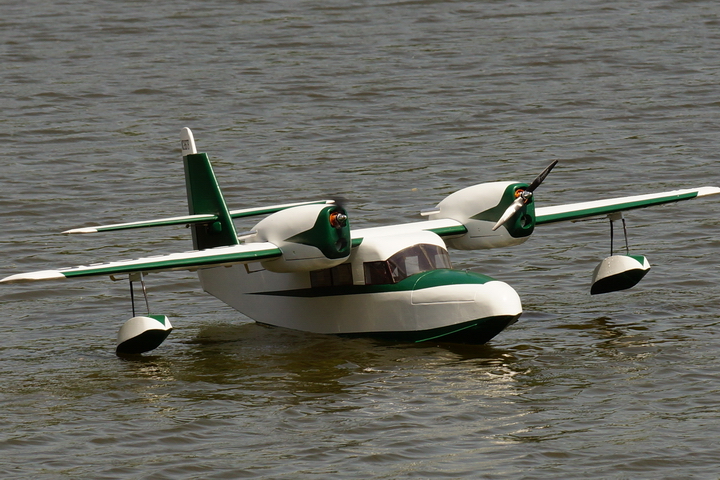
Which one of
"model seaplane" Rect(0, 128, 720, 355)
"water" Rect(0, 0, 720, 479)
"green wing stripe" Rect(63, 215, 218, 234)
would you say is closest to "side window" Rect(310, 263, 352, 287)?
"model seaplane" Rect(0, 128, 720, 355)

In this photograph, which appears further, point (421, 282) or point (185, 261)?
point (421, 282)

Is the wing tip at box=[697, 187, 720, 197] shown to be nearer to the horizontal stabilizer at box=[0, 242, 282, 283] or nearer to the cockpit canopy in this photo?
the cockpit canopy

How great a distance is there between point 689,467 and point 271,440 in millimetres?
5421

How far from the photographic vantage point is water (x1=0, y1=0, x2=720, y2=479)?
15.6 meters

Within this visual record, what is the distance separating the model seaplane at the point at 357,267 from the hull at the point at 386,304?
0.02 m

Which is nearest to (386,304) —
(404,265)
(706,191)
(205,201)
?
(404,265)

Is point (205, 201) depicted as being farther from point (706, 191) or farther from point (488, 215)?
point (706, 191)

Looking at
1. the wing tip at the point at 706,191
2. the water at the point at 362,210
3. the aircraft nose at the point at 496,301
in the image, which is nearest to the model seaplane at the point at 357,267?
the aircraft nose at the point at 496,301

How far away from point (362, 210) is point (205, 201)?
8.40 meters

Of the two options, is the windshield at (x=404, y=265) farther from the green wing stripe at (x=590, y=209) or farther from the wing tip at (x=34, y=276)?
the wing tip at (x=34, y=276)

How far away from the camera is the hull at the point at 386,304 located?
18.9m

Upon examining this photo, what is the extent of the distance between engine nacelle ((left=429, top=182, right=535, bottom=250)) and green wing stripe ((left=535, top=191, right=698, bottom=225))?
1316 mm

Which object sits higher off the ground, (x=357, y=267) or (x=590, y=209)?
(x=590, y=209)

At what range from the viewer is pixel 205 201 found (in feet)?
73.8
